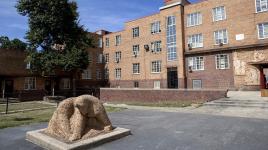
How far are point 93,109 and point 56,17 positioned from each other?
2622cm

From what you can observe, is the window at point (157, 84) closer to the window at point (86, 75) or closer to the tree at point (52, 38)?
the tree at point (52, 38)

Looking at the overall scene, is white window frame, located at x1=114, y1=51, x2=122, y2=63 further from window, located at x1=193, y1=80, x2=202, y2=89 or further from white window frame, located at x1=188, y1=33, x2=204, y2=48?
window, located at x1=193, y1=80, x2=202, y2=89

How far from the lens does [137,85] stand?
37.3m

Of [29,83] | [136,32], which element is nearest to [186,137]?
[29,83]

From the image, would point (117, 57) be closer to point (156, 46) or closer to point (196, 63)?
point (156, 46)

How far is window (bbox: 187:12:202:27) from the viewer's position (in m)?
30.7

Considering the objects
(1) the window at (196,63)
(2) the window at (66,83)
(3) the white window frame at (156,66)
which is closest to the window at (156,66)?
(3) the white window frame at (156,66)

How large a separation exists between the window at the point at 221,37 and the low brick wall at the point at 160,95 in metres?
11.6

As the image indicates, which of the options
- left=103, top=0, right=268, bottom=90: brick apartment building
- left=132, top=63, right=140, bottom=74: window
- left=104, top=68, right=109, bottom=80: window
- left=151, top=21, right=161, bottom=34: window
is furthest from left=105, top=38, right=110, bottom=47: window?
left=151, top=21, right=161, bottom=34: window

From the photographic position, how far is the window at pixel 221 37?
1112 inches

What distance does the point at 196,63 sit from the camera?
3050 cm

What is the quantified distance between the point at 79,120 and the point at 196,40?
26.7 meters

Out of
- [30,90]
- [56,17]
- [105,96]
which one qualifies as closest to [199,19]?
[105,96]

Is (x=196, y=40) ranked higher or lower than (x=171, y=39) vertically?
lower
